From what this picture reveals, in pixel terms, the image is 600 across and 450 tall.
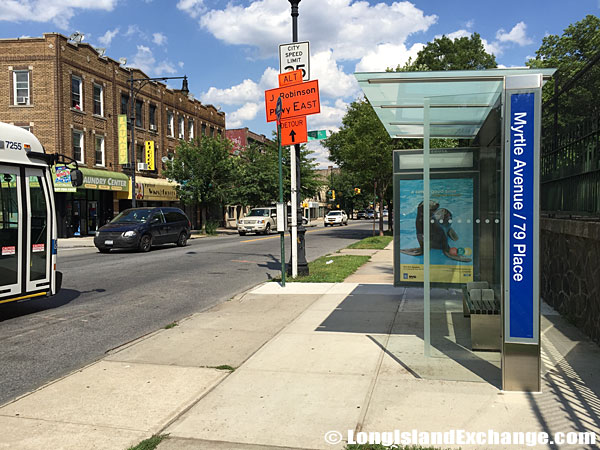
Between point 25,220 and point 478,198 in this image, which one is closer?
point 478,198

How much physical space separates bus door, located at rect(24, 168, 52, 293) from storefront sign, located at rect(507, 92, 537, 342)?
22.7 ft

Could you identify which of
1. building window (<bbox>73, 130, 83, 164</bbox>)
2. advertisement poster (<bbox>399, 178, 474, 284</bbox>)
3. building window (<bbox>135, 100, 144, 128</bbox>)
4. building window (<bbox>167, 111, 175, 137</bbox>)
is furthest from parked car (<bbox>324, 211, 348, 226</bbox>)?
advertisement poster (<bbox>399, 178, 474, 284</bbox>)

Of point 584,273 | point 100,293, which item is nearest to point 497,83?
point 584,273

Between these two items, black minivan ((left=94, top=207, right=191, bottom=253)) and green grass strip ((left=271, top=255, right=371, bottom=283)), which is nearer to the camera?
green grass strip ((left=271, top=255, right=371, bottom=283))

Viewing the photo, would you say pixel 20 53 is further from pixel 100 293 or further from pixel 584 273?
pixel 584 273

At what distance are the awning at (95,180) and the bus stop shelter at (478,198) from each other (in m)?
24.3

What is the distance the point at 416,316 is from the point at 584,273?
2.38 meters

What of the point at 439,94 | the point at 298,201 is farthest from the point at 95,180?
the point at 439,94

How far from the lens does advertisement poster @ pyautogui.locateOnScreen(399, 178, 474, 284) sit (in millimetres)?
7047

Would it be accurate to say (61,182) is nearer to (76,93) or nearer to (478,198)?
(76,93)

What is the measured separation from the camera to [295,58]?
1164cm

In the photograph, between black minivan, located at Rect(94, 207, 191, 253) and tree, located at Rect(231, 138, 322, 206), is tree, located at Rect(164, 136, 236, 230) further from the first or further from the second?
black minivan, located at Rect(94, 207, 191, 253)

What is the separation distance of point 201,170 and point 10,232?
92.1 feet

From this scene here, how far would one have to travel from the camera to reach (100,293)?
33.5 feet
